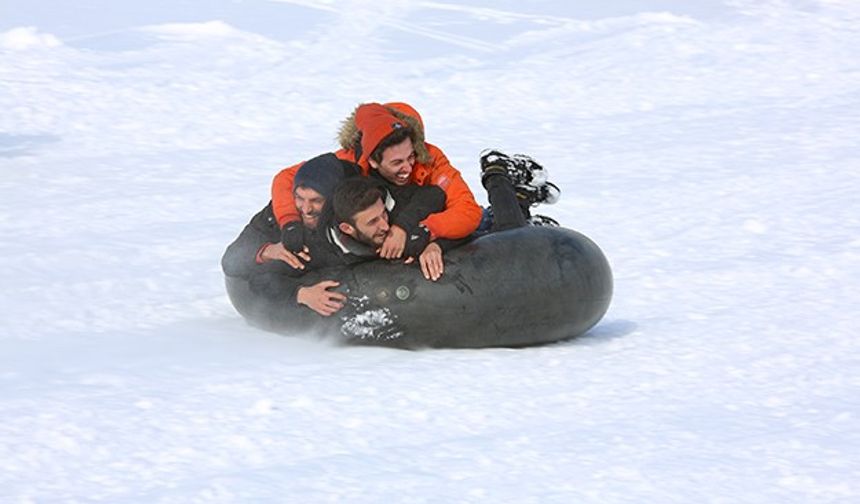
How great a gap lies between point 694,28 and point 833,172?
608 cm

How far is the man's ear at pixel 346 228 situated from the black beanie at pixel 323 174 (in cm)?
14

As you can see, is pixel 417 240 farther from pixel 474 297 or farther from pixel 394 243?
pixel 474 297

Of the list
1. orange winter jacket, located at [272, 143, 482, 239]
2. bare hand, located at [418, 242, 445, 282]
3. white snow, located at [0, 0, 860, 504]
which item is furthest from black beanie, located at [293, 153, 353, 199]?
white snow, located at [0, 0, 860, 504]

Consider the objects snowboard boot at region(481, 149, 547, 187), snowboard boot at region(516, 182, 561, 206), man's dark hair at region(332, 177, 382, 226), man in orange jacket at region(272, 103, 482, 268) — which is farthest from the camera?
snowboard boot at region(516, 182, 561, 206)

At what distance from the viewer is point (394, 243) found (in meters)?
6.62

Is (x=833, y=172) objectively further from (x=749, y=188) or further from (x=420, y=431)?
(x=420, y=431)

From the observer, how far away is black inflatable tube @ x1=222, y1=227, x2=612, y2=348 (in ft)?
21.6

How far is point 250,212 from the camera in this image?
417 inches

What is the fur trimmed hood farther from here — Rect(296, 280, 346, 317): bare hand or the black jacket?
Rect(296, 280, 346, 317): bare hand

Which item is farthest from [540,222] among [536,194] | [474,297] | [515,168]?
[474,297]

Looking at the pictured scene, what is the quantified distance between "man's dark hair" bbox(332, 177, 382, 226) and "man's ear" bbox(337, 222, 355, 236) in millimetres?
35

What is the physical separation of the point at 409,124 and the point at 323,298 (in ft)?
2.77

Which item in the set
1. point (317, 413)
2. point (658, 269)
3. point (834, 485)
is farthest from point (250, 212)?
point (834, 485)

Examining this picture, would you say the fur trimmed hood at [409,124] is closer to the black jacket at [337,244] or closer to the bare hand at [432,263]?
the black jacket at [337,244]
